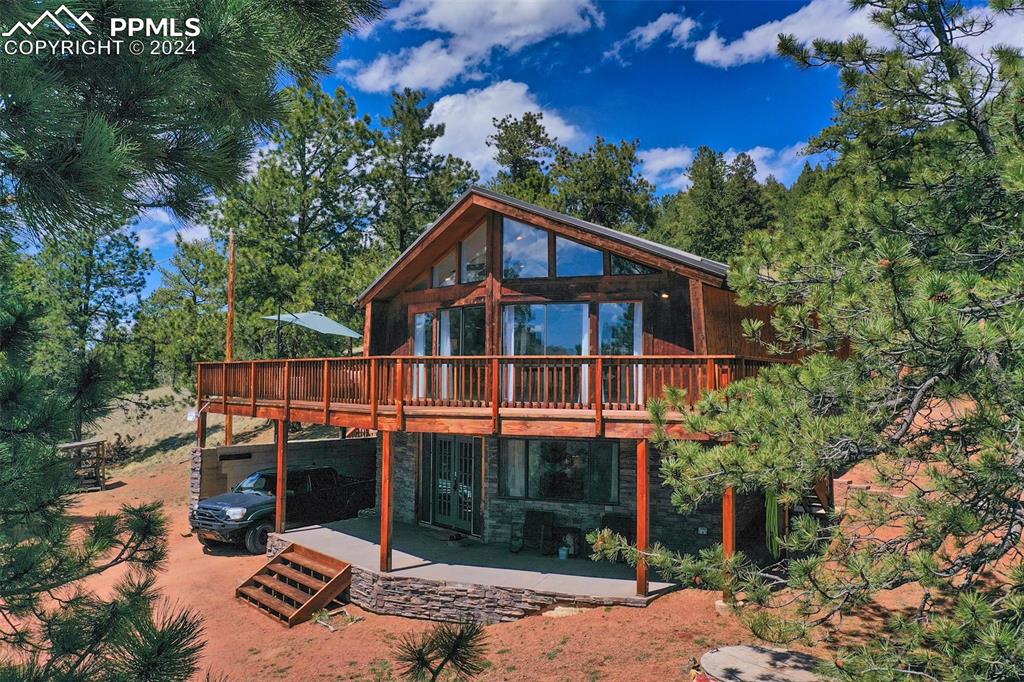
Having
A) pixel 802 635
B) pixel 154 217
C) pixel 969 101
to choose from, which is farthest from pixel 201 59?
pixel 969 101

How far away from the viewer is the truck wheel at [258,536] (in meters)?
14.3

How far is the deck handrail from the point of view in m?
9.83

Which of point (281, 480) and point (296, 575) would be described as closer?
point (296, 575)

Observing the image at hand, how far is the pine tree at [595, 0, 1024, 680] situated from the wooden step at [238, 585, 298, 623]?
6.89m

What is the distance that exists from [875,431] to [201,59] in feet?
18.3

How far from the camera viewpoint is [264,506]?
14531mm

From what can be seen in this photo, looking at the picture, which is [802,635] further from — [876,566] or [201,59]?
[201,59]

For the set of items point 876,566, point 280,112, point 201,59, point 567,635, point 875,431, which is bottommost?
point 567,635

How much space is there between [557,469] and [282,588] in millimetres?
5763

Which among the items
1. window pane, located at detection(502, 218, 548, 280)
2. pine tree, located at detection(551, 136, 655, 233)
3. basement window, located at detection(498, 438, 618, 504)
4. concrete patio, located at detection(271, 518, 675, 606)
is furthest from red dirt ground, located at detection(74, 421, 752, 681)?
pine tree, located at detection(551, 136, 655, 233)

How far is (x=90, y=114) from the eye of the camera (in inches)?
127

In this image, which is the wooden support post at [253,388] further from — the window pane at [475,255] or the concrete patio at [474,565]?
the window pane at [475,255]

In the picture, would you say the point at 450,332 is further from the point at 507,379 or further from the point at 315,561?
the point at 315,561

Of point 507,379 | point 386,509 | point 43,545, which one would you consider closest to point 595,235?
point 507,379
